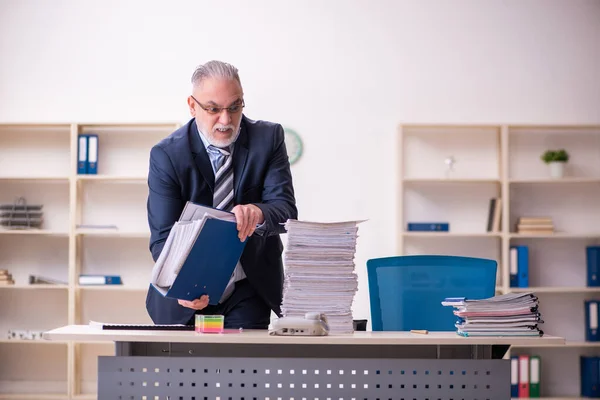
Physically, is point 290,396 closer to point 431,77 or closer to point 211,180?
point 211,180

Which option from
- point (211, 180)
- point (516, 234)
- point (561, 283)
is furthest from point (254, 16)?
point (211, 180)

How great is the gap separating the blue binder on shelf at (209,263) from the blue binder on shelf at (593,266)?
13.7ft

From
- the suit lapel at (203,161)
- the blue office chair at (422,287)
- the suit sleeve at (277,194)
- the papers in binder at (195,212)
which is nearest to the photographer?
the papers in binder at (195,212)

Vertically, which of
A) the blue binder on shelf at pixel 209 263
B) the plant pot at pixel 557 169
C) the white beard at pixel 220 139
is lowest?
the blue binder on shelf at pixel 209 263

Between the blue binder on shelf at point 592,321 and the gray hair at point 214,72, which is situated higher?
the gray hair at point 214,72

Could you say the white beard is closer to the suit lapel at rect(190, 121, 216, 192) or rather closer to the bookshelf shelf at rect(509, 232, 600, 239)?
the suit lapel at rect(190, 121, 216, 192)

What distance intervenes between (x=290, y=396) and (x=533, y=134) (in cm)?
435

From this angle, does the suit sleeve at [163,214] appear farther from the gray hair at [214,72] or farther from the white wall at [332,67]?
the white wall at [332,67]

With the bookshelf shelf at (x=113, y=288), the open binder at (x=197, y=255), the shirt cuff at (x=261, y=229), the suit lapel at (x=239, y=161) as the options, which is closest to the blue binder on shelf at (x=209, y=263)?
the open binder at (x=197, y=255)

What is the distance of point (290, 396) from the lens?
225 centimetres

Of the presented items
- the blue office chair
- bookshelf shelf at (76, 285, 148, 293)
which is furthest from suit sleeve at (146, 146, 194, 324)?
bookshelf shelf at (76, 285, 148, 293)

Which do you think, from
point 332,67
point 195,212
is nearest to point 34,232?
point 332,67

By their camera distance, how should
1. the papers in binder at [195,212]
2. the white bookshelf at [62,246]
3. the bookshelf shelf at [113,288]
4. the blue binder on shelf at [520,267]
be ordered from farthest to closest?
the white bookshelf at [62,246], the blue binder on shelf at [520,267], the bookshelf shelf at [113,288], the papers in binder at [195,212]

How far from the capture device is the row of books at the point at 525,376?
5.72m
